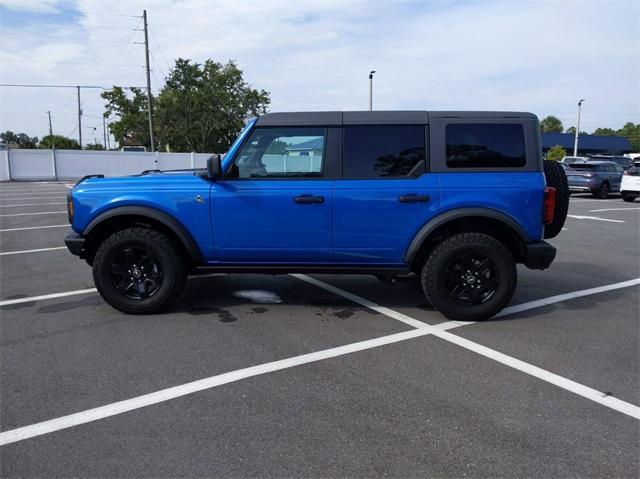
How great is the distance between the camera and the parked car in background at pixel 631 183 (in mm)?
18391

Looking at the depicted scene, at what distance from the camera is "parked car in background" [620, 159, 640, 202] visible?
1839 centimetres

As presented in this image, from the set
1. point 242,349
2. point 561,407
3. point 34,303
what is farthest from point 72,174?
point 561,407

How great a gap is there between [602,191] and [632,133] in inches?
4424

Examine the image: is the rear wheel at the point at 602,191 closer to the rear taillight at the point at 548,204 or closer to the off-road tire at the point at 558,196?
the off-road tire at the point at 558,196

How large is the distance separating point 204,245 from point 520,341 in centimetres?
297

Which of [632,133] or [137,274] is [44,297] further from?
[632,133]

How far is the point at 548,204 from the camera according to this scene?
450 cm

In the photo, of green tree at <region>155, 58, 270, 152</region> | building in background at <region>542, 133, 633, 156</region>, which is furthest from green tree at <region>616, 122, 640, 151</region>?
green tree at <region>155, 58, 270, 152</region>

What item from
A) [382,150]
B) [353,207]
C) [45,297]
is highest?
[382,150]

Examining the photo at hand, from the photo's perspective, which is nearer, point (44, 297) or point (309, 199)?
point (309, 199)

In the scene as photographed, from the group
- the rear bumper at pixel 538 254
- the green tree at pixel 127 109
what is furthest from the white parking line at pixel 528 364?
the green tree at pixel 127 109

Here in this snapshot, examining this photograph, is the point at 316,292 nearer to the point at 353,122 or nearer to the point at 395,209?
the point at 395,209

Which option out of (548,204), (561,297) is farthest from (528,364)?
(561,297)

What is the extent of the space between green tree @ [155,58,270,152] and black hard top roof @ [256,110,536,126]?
43555mm
